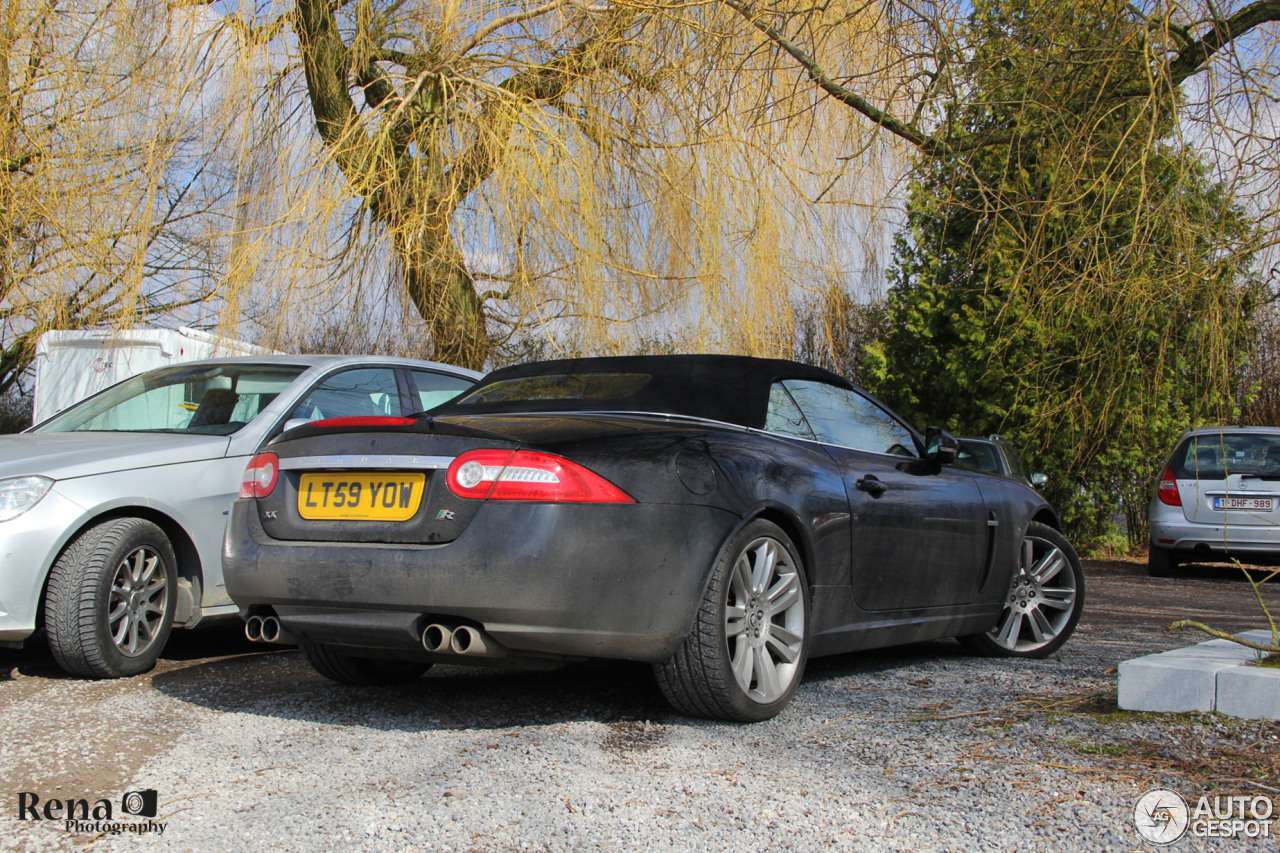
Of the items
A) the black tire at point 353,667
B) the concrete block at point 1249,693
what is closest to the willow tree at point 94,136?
the black tire at point 353,667

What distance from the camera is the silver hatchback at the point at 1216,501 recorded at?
464 inches

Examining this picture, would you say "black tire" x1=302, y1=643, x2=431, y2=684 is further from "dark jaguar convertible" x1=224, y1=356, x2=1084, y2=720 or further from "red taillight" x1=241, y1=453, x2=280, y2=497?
"red taillight" x1=241, y1=453, x2=280, y2=497

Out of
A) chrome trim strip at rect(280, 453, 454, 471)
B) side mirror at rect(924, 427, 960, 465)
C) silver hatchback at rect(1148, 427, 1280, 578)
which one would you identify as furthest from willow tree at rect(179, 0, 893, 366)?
silver hatchback at rect(1148, 427, 1280, 578)

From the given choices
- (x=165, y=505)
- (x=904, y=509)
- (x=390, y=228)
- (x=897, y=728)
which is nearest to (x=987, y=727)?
(x=897, y=728)

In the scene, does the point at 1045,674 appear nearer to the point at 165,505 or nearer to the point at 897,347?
the point at 165,505

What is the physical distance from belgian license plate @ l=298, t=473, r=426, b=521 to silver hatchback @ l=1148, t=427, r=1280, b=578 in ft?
Answer: 32.5

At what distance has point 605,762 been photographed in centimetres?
348

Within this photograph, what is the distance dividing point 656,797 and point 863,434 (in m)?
2.41

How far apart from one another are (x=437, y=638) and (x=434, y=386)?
341 centimetres

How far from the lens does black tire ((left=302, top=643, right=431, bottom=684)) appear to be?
4.63m

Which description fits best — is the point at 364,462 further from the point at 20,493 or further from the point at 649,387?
the point at 20,493

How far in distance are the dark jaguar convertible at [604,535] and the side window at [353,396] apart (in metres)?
1.43

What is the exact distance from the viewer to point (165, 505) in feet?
17.4
